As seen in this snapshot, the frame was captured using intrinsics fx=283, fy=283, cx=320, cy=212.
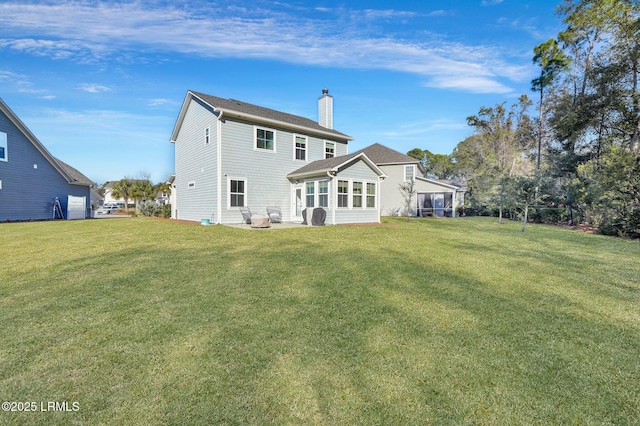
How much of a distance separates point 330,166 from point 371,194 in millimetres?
3291

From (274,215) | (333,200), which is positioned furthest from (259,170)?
(333,200)

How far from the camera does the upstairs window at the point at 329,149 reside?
18.3 metres

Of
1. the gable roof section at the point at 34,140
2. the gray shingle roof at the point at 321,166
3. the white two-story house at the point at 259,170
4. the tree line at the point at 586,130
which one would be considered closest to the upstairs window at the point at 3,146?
the gable roof section at the point at 34,140

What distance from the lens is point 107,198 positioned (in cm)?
6022

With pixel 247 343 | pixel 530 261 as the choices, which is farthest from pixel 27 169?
pixel 530 261

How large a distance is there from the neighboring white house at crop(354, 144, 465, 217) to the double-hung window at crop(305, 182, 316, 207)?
10.6 metres

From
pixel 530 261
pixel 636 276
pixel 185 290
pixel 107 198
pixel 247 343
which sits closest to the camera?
pixel 247 343

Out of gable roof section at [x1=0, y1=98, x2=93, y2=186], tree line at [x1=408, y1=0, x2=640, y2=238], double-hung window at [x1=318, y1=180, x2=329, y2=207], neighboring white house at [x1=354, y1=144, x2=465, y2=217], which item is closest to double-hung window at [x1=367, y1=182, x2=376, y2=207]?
double-hung window at [x1=318, y1=180, x2=329, y2=207]

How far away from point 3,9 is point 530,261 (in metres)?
18.4

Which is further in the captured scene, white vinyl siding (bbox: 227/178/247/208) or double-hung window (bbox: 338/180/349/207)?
double-hung window (bbox: 338/180/349/207)

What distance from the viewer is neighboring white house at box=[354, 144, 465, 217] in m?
24.5

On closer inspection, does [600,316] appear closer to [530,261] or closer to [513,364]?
[513,364]

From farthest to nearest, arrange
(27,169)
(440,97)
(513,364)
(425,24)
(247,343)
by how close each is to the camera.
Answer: (440,97), (27,169), (425,24), (247,343), (513,364)

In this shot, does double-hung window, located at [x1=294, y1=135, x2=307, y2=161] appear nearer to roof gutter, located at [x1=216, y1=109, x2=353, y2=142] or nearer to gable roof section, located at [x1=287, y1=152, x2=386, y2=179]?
roof gutter, located at [x1=216, y1=109, x2=353, y2=142]
